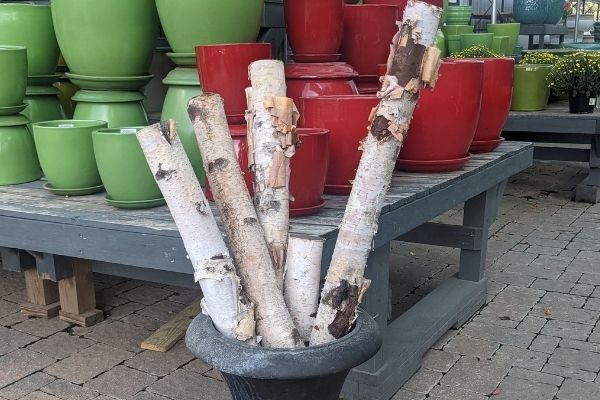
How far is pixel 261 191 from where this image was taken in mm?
1236

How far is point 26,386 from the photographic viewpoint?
7.11 feet

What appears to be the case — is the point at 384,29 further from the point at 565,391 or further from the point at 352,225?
the point at 565,391

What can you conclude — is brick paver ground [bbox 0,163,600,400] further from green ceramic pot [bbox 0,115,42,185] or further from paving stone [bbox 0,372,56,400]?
green ceramic pot [bbox 0,115,42,185]

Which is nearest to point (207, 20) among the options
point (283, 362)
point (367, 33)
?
point (367, 33)

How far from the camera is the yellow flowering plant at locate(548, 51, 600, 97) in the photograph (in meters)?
4.43

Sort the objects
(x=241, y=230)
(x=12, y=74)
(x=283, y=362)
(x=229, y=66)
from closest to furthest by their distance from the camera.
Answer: (x=283, y=362) → (x=241, y=230) → (x=229, y=66) → (x=12, y=74)

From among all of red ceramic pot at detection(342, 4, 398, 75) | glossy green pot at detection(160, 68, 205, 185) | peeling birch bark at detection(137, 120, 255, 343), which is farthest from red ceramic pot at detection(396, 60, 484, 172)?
peeling birch bark at detection(137, 120, 255, 343)

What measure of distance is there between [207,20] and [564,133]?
143 inches

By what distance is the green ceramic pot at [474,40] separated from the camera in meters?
4.48

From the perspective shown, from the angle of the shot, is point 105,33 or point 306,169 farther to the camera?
point 105,33

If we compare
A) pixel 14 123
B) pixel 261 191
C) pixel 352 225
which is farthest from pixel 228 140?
pixel 14 123

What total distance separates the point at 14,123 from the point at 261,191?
108cm

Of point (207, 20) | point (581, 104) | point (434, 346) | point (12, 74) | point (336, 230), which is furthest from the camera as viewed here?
point (581, 104)

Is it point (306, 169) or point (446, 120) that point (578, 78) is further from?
point (306, 169)
